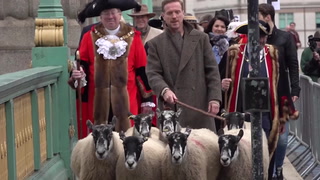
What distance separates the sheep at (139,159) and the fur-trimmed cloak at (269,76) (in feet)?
9.24

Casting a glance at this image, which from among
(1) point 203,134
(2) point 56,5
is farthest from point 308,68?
(1) point 203,134

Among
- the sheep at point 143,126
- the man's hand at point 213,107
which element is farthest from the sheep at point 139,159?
the man's hand at point 213,107

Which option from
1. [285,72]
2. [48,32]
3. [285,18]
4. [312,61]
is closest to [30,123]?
[48,32]

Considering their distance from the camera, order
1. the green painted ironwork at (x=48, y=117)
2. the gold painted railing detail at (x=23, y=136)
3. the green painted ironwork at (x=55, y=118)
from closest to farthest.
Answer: the gold painted railing detail at (x=23, y=136), the green painted ironwork at (x=48, y=117), the green painted ironwork at (x=55, y=118)

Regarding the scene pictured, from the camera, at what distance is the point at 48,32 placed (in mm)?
12117

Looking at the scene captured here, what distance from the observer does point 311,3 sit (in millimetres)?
64875

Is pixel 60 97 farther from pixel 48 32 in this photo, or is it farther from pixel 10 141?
pixel 10 141

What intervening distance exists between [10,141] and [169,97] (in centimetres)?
155

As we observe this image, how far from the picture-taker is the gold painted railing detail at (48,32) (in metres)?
12.0

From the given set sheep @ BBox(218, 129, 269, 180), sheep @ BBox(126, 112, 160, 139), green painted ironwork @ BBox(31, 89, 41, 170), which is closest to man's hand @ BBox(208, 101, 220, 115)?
sheep @ BBox(218, 129, 269, 180)

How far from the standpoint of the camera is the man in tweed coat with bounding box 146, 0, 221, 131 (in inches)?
415

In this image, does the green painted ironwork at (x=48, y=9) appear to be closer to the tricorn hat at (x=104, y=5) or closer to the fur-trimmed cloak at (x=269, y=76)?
the tricorn hat at (x=104, y=5)

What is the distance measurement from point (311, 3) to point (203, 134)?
5602 centimetres

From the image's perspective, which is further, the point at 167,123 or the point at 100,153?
the point at 167,123
